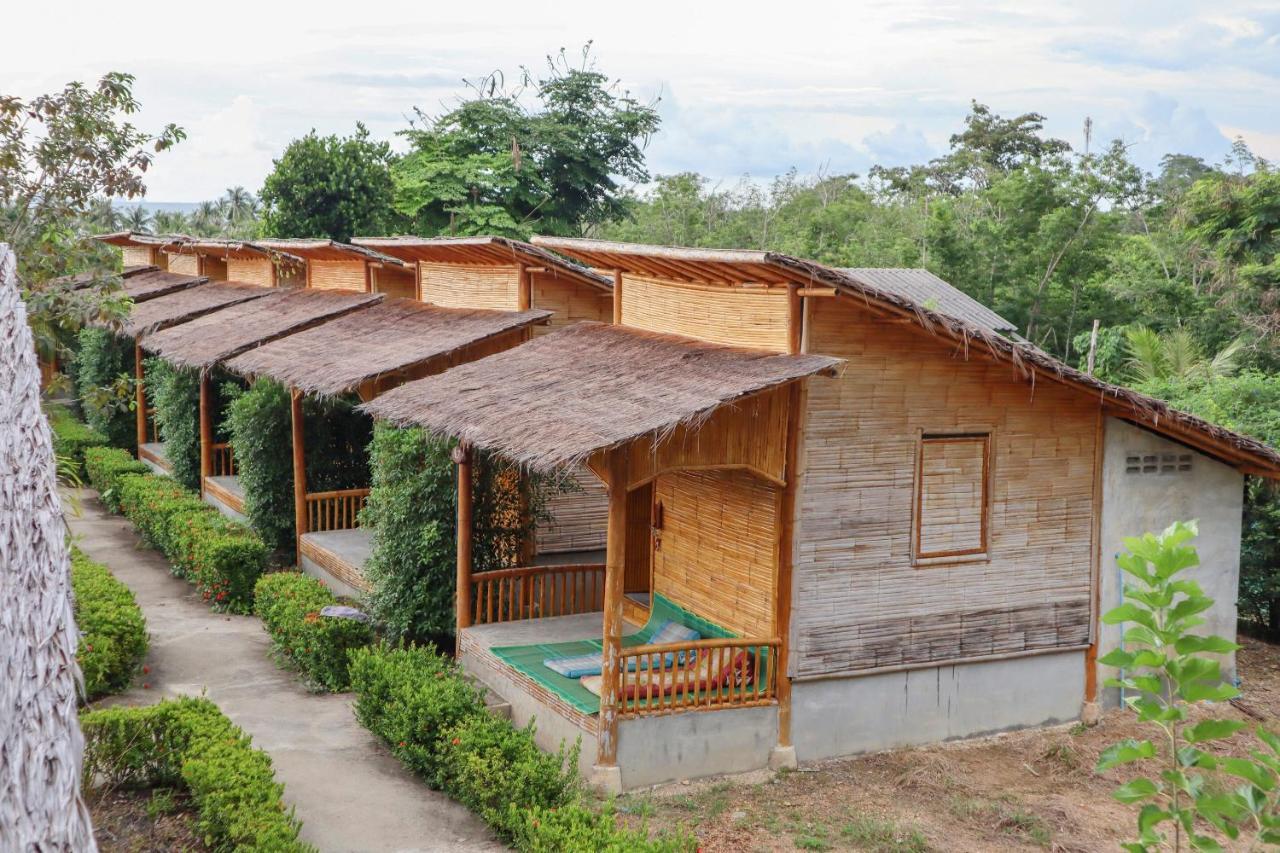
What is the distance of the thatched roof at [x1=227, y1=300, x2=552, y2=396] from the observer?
1414 cm

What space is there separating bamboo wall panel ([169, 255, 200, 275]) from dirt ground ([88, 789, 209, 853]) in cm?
2137

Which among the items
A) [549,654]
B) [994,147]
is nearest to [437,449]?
[549,654]

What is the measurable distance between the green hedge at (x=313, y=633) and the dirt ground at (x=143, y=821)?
2.88 metres

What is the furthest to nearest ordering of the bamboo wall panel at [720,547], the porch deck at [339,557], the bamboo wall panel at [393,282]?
the bamboo wall panel at [393,282] → the porch deck at [339,557] → the bamboo wall panel at [720,547]

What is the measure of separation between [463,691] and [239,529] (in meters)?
7.71

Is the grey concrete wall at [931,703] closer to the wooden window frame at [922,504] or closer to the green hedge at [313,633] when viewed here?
the wooden window frame at [922,504]

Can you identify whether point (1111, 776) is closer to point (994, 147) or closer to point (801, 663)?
point (801, 663)

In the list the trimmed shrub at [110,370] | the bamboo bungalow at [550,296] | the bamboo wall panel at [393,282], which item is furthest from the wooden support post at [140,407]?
the bamboo bungalow at [550,296]

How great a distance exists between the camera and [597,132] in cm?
3709

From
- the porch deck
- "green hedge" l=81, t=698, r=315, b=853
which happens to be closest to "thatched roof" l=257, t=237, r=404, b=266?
the porch deck

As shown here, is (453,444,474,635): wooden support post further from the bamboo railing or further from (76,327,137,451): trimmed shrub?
(76,327,137,451): trimmed shrub

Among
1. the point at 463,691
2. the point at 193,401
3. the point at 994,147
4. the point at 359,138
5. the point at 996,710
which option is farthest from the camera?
the point at 994,147

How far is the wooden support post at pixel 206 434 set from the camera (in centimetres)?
1964

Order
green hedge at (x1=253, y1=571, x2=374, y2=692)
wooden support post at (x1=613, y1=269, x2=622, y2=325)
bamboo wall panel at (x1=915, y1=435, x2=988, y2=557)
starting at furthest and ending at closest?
wooden support post at (x1=613, y1=269, x2=622, y2=325)
green hedge at (x1=253, y1=571, x2=374, y2=692)
bamboo wall panel at (x1=915, y1=435, x2=988, y2=557)
